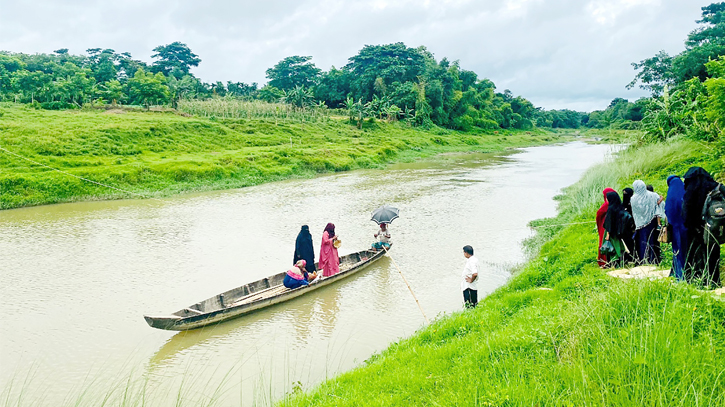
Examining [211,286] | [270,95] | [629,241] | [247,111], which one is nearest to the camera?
[629,241]

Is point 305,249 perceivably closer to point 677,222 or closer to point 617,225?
point 617,225

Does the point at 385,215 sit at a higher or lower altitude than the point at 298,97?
lower

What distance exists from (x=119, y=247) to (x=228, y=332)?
8.25 meters

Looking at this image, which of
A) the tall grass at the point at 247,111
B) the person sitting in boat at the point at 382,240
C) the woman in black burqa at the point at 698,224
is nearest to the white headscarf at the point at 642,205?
the woman in black burqa at the point at 698,224

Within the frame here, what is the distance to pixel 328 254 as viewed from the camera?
36.2ft

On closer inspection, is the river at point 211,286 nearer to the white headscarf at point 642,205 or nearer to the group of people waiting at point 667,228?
the group of people waiting at point 667,228

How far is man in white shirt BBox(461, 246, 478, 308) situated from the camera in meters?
8.10

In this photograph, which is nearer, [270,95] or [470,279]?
[470,279]

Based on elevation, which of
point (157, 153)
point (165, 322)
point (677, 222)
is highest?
point (157, 153)

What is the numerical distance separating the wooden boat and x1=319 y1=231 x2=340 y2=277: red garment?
22cm

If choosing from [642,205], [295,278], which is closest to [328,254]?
[295,278]

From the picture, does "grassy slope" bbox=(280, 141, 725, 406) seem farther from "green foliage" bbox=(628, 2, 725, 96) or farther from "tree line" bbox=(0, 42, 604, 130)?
"tree line" bbox=(0, 42, 604, 130)

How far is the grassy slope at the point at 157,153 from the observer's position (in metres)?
23.7

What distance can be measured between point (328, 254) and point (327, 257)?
0.07m
